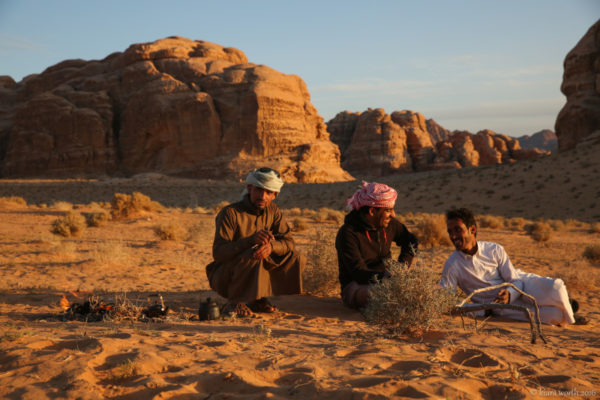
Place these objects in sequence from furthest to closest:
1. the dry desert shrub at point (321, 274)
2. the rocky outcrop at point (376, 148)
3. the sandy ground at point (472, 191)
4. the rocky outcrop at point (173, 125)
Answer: the rocky outcrop at point (376, 148) → the rocky outcrop at point (173, 125) → the sandy ground at point (472, 191) → the dry desert shrub at point (321, 274)

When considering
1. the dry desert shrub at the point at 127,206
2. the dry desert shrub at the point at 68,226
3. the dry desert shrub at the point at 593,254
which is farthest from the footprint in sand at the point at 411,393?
the dry desert shrub at the point at 127,206

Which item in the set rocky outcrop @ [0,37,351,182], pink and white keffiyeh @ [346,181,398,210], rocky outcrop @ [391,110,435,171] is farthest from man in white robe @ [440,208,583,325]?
rocky outcrop @ [391,110,435,171]

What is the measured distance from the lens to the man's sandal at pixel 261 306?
16.8 ft

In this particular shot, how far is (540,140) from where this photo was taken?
13812 centimetres

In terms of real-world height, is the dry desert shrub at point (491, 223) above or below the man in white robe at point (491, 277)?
below

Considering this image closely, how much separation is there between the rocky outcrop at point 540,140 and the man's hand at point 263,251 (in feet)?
474

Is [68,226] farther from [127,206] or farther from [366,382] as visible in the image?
[366,382]

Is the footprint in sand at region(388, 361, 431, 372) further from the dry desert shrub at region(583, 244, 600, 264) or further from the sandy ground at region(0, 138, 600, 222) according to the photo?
the sandy ground at region(0, 138, 600, 222)

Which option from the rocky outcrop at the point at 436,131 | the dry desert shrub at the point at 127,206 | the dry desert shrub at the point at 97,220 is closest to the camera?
the dry desert shrub at the point at 97,220

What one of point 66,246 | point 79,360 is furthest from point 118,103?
point 79,360

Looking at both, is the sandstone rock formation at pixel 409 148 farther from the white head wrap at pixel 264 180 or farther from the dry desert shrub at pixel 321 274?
the white head wrap at pixel 264 180

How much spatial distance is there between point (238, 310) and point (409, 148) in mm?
66504

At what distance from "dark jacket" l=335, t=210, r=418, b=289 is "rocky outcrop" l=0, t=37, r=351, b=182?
4046 centimetres

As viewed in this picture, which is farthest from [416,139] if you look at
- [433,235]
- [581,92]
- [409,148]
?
[433,235]
